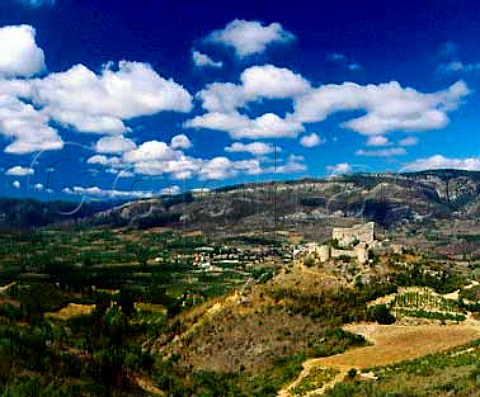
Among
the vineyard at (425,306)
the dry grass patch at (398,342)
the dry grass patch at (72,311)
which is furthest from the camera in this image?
the dry grass patch at (72,311)

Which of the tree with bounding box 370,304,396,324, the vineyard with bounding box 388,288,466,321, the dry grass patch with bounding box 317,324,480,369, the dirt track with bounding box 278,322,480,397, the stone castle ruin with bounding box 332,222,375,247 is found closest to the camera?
the dirt track with bounding box 278,322,480,397

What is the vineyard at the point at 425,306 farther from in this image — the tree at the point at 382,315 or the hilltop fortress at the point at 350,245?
the hilltop fortress at the point at 350,245

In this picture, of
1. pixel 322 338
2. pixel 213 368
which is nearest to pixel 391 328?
pixel 322 338

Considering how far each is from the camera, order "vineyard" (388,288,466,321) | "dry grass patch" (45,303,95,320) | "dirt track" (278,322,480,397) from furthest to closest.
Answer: "dry grass patch" (45,303,95,320) → "vineyard" (388,288,466,321) → "dirt track" (278,322,480,397)

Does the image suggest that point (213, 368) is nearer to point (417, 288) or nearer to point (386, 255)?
point (417, 288)

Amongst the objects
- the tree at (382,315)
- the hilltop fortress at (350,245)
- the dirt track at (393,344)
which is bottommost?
the dirt track at (393,344)

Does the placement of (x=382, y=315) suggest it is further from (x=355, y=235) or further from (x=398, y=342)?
(x=355, y=235)

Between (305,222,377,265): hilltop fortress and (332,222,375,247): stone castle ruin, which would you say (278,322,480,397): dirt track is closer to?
(305,222,377,265): hilltop fortress

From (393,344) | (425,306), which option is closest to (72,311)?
(425,306)

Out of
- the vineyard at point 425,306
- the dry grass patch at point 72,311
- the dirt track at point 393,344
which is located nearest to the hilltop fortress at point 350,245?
the vineyard at point 425,306

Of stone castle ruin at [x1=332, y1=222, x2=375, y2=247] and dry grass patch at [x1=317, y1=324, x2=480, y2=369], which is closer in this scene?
dry grass patch at [x1=317, y1=324, x2=480, y2=369]

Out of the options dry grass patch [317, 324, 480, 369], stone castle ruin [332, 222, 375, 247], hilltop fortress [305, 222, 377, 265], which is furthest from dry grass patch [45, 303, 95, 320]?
dry grass patch [317, 324, 480, 369]
